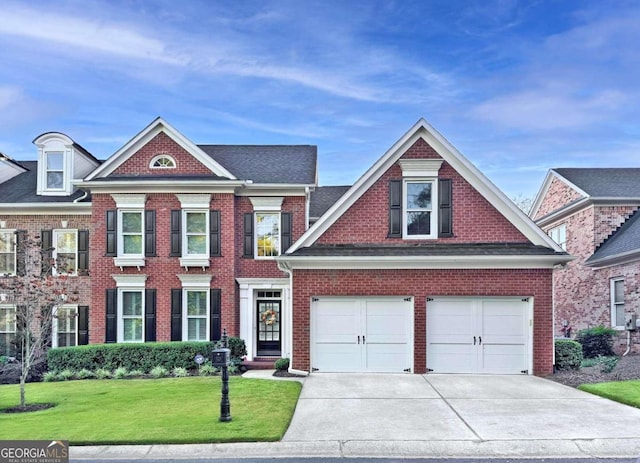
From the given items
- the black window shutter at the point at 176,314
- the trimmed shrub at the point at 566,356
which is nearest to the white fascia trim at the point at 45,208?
the black window shutter at the point at 176,314

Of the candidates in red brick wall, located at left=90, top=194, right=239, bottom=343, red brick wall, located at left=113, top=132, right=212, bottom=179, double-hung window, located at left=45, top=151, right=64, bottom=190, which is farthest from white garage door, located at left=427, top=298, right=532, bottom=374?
double-hung window, located at left=45, top=151, right=64, bottom=190

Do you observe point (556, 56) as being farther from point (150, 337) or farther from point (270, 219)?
point (150, 337)

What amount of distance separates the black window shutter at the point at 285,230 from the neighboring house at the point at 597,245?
387 inches

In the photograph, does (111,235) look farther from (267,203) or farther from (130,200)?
(267,203)

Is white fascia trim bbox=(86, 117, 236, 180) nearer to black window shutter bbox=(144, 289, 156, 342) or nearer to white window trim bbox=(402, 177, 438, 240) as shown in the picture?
black window shutter bbox=(144, 289, 156, 342)

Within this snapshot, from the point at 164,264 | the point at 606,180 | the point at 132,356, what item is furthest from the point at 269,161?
the point at 606,180

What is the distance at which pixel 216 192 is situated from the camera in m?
18.9

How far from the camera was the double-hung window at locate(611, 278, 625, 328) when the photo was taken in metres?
20.1

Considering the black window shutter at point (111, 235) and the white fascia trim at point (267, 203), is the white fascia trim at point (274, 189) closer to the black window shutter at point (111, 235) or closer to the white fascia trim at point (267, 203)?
the white fascia trim at point (267, 203)

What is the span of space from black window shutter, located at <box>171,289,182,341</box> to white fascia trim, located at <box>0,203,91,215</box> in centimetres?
486

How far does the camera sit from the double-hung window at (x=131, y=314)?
18891 mm

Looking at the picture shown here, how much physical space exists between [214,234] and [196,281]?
187 centimetres

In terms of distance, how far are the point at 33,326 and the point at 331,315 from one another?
12.7 metres

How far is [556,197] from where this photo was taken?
26047 mm
